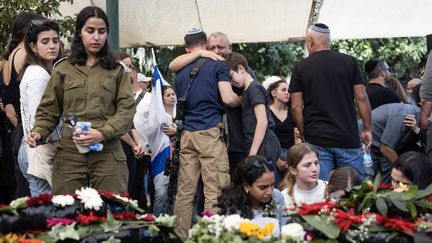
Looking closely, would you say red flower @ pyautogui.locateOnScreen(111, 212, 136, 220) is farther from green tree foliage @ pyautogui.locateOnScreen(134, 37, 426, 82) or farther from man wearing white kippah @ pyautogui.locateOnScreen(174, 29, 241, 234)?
green tree foliage @ pyautogui.locateOnScreen(134, 37, 426, 82)

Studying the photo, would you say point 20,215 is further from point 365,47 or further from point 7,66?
point 365,47

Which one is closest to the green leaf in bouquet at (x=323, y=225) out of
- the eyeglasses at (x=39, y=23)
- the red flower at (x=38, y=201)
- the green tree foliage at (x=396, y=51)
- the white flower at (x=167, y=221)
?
the white flower at (x=167, y=221)

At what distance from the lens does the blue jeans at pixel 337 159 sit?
7.82 m

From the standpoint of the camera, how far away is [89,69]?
21.1 feet

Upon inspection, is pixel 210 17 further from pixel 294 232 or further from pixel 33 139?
pixel 294 232

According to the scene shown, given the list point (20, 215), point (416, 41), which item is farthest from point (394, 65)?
point (20, 215)

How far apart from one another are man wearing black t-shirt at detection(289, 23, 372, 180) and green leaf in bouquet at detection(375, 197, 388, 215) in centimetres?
332

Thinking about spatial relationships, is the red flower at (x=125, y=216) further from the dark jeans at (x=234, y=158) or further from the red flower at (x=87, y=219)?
the dark jeans at (x=234, y=158)

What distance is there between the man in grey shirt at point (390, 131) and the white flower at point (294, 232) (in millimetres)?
4784

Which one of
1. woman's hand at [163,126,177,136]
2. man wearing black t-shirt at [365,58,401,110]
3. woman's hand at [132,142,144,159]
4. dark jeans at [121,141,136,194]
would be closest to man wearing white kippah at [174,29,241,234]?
woman's hand at [132,142,144,159]

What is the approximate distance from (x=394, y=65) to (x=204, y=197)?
17.7 metres

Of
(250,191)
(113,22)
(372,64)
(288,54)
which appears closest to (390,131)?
(372,64)

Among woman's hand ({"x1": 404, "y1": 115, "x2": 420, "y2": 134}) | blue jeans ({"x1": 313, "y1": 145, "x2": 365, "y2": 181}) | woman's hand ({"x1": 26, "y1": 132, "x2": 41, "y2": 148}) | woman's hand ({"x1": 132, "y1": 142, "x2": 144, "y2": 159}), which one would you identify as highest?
woman's hand ({"x1": 26, "y1": 132, "x2": 41, "y2": 148})

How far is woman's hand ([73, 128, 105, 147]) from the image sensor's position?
20.1 ft
